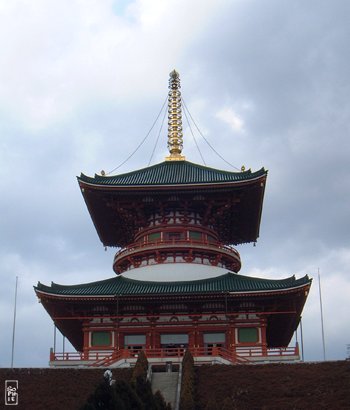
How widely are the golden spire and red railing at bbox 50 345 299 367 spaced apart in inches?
743

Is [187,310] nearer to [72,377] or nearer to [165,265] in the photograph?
[165,265]

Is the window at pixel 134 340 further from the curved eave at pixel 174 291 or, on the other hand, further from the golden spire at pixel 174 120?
the golden spire at pixel 174 120

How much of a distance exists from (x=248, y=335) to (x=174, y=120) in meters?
22.2

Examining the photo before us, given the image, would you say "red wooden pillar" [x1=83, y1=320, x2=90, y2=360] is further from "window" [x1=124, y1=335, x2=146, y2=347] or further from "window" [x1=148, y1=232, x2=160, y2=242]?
"window" [x1=148, y1=232, x2=160, y2=242]

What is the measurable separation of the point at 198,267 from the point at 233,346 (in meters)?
7.01

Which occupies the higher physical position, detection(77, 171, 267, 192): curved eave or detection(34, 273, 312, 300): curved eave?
detection(77, 171, 267, 192): curved eave

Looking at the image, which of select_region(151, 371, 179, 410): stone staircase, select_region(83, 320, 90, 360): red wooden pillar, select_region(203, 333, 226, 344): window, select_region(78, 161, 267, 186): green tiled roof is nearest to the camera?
select_region(151, 371, 179, 410): stone staircase

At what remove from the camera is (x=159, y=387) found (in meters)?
42.4

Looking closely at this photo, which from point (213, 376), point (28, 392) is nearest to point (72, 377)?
point (28, 392)

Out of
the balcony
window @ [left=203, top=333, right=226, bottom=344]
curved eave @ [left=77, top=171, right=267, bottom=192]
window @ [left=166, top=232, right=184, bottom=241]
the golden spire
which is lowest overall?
window @ [left=203, top=333, right=226, bottom=344]

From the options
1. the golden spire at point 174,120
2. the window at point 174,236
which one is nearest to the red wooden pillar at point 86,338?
the window at point 174,236

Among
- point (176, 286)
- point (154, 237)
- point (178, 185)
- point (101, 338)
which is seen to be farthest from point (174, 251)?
point (101, 338)

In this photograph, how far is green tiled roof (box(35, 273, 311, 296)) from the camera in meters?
50.3

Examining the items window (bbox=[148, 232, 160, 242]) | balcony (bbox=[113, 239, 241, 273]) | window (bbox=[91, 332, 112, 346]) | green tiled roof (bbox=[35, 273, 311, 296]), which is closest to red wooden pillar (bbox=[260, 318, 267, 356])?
green tiled roof (bbox=[35, 273, 311, 296])
